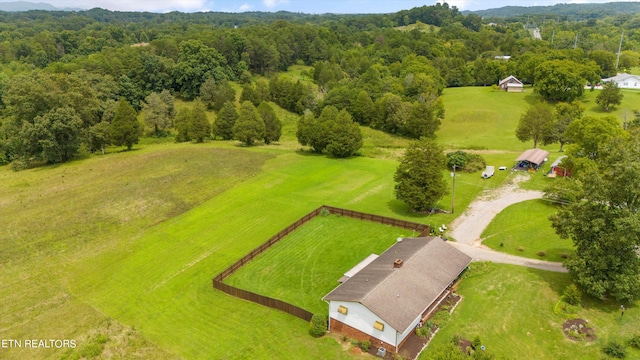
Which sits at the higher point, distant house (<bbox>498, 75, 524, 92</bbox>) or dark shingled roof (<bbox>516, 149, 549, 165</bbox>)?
distant house (<bbox>498, 75, 524, 92</bbox>)

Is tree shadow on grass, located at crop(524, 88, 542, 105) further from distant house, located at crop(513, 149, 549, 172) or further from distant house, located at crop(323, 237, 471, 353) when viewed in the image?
distant house, located at crop(323, 237, 471, 353)

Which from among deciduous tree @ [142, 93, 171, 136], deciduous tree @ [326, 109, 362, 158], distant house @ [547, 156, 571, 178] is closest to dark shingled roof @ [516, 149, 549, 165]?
distant house @ [547, 156, 571, 178]

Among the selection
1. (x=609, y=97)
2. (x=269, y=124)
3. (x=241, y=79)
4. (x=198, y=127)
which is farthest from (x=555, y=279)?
(x=241, y=79)

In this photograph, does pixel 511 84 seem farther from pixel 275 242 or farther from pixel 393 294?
pixel 393 294

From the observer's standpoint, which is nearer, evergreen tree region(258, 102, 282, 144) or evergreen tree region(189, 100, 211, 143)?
evergreen tree region(189, 100, 211, 143)

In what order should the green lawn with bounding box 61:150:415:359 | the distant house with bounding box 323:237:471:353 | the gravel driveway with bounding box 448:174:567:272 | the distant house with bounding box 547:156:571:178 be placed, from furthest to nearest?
the distant house with bounding box 547:156:571:178 < the gravel driveway with bounding box 448:174:567:272 < the green lawn with bounding box 61:150:415:359 < the distant house with bounding box 323:237:471:353

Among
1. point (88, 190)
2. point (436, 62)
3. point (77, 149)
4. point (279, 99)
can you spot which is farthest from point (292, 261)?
point (436, 62)

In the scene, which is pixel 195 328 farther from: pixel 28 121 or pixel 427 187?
pixel 28 121

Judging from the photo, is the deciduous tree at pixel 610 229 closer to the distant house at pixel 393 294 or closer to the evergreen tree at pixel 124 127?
the distant house at pixel 393 294
